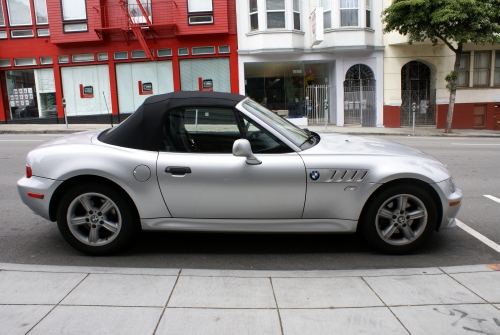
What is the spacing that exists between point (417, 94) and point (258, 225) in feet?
67.9

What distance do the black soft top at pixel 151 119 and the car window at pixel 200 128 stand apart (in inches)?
2.5

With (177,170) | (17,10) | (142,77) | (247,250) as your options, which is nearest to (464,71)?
(142,77)

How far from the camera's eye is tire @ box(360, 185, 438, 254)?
4285mm

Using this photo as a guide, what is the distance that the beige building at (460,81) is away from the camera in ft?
71.3

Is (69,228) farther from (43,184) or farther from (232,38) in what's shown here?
(232,38)

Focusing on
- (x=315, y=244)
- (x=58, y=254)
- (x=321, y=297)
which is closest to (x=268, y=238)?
(x=315, y=244)

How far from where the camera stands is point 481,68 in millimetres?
22031

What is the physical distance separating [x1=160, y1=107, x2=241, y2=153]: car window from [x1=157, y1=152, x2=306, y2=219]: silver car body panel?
186 millimetres

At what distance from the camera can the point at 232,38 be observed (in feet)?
71.8

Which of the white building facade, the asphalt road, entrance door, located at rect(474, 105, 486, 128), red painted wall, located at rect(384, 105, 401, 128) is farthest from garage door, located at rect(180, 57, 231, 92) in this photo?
the asphalt road

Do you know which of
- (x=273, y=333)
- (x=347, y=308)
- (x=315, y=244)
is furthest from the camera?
(x=315, y=244)

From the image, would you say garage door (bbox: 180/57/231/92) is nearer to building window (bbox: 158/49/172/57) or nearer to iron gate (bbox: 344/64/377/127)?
building window (bbox: 158/49/172/57)

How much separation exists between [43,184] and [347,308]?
3.13m

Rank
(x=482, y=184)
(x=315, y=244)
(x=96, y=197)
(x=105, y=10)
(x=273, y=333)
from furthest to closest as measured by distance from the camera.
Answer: (x=105, y=10), (x=482, y=184), (x=315, y=244), (x=96, y=197), (x=273, y=333)
